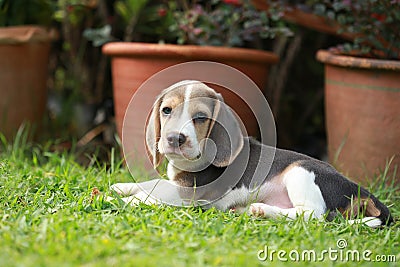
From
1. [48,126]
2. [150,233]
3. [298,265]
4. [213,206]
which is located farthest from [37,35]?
[298,265]

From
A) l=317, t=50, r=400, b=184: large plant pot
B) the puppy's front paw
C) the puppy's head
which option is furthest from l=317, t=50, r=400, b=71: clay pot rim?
the puppy's front paw

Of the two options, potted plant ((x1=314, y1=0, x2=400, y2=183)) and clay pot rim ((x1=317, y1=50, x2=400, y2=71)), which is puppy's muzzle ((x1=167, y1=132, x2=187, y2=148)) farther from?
clay pot rim ((x1=317, y1=50, x2=400, y2=71))

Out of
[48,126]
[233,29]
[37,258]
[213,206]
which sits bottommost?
[48,126]

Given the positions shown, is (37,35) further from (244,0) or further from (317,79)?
(317,79)

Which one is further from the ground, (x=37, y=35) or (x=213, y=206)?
(x=37, y=35)

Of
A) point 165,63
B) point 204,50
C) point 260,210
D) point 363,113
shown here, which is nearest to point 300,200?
point 260,210

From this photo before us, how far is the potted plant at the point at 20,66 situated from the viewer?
202 inches

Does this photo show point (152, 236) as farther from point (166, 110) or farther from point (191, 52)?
point (191, 52)

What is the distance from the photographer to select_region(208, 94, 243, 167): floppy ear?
317cm

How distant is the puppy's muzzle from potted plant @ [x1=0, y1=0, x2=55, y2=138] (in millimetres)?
2623

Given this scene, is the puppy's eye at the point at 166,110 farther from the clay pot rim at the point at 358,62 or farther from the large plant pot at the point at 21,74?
the large plant pot at the point at 21,74

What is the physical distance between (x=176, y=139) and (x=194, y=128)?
135 mm

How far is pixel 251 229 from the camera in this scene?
2.82m

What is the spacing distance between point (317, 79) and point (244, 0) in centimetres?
186
